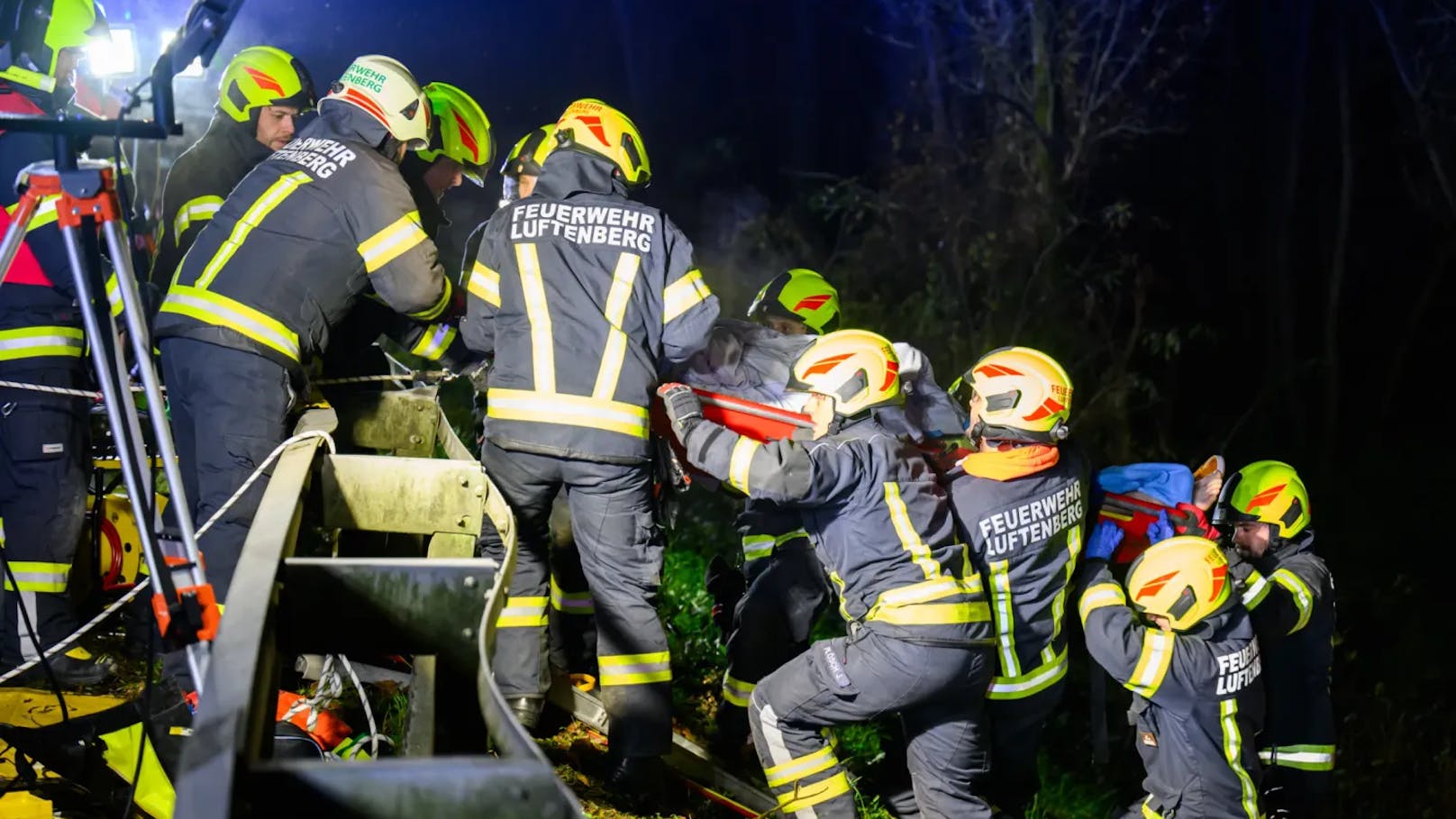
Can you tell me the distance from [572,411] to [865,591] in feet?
3.98

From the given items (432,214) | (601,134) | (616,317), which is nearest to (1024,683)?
(616,317)

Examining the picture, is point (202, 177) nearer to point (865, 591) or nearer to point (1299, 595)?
point (865, 591)

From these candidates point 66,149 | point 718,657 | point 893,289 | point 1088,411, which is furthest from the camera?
point 893,289

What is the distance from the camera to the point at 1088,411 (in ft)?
38.6

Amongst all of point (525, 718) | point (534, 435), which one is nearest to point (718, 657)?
point (525, 718)

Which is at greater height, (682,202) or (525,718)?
(682,202)

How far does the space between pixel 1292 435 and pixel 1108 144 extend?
4329mm

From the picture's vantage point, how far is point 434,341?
467 centimetres

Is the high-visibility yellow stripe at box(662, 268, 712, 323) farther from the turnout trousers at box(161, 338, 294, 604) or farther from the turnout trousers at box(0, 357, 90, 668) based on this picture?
the turnout trousers at box(0, 357, 90, 668)

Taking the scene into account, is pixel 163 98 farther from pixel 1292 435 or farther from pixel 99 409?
pixel 1292 435

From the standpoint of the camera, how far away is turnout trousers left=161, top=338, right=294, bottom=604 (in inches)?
161

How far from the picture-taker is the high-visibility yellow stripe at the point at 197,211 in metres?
4.87

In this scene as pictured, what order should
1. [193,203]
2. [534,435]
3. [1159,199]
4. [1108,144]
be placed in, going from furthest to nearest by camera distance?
[1159,199] → [1108,144] → [193,203] → [534,435]

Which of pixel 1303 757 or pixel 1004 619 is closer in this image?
pixel 1004 619
